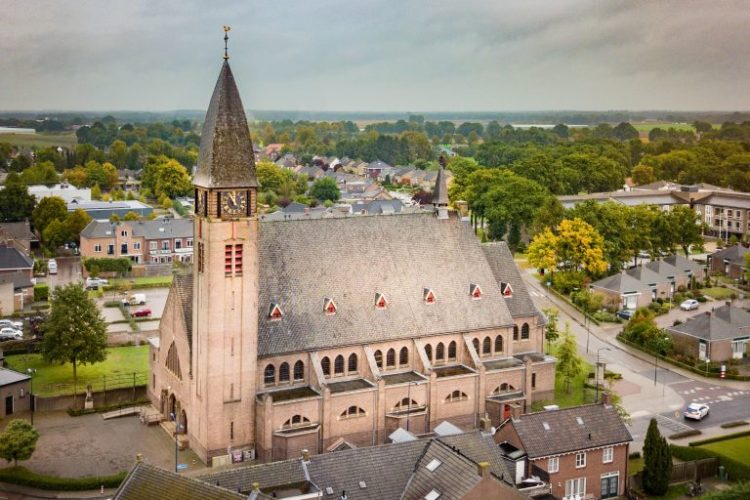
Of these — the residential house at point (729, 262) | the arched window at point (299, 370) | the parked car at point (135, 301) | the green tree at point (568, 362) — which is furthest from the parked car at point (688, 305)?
the parked car at point (135, 301)

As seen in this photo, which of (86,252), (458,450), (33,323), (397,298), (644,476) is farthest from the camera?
(86,252)

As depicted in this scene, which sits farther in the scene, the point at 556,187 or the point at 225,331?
the point at 556,187

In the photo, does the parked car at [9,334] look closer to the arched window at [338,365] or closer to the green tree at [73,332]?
the green tree at [73,332]

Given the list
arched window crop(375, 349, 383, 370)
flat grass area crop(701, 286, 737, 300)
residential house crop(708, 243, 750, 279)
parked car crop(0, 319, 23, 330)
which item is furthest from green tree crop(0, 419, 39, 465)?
residential house crop(708, 243, 750, 279)

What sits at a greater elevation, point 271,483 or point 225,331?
point 225,331

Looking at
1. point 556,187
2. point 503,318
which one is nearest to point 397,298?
point 503,318

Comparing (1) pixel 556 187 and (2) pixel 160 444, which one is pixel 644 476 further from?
(1) pixel 556 187

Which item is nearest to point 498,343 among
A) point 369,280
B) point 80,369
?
point 369,280

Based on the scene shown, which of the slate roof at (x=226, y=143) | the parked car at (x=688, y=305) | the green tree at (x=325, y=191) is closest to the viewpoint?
the slate roof at (x=226, y=143)

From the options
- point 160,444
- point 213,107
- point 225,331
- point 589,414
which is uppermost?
point 213,107
